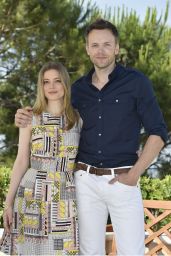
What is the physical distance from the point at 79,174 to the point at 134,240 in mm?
339

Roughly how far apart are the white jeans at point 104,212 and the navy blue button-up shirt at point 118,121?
3.7 inches

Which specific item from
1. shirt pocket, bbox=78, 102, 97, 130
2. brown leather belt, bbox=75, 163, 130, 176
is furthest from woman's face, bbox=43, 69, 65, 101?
brown leather belt, bbox=75, 163, 130, 176

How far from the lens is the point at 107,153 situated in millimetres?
2156

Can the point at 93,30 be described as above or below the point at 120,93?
above

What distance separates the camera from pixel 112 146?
2.17 metres

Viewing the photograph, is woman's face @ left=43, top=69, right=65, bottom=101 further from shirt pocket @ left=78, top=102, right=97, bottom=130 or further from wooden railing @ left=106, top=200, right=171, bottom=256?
wooden railing @ left=106, top=200, right=171, bottom=256

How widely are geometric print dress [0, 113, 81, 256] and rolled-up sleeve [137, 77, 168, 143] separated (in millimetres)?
299

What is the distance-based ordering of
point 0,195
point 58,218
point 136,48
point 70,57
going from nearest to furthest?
point 58,218 < point 0,195 < point 70,57 < point 136,48

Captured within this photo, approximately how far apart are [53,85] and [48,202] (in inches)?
18.6

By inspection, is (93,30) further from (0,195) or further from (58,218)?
(0,195)

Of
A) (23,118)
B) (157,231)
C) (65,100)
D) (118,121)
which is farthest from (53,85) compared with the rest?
(157,231)

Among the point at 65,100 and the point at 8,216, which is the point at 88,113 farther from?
the point at 8,216

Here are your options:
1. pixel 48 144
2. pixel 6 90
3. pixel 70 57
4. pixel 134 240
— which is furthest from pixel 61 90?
pixel 6 90

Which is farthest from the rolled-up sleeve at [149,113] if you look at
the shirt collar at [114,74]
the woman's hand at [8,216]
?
the woman's hand at [8,216]
